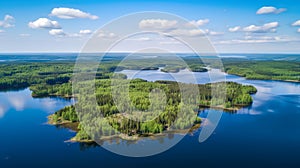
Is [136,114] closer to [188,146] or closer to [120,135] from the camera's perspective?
[120,135]

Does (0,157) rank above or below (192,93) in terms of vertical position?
below

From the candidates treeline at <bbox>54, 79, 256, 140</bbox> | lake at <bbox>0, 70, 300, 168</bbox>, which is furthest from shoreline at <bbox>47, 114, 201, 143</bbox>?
lake at <bbox>0, 70, 300, 168</bbox>

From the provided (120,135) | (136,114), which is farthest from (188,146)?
(136,114)

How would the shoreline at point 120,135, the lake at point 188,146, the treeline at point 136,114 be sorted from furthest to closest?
the treeline at point 136,114 < the shoreline at point 120,135 < the lake at point 188,146

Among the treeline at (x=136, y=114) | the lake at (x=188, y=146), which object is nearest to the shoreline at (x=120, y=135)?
the treeline at (x=136, y=114)

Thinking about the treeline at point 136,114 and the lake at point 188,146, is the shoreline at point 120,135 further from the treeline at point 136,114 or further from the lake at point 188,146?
the lake at point 188,146

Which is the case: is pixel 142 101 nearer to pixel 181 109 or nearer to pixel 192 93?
pixel 181 109

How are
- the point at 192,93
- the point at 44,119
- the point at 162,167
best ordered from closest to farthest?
the point at 162,167 < the point at 44,119 < the point at 192,93

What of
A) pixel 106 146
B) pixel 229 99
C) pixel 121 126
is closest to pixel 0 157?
pixel 106 146
